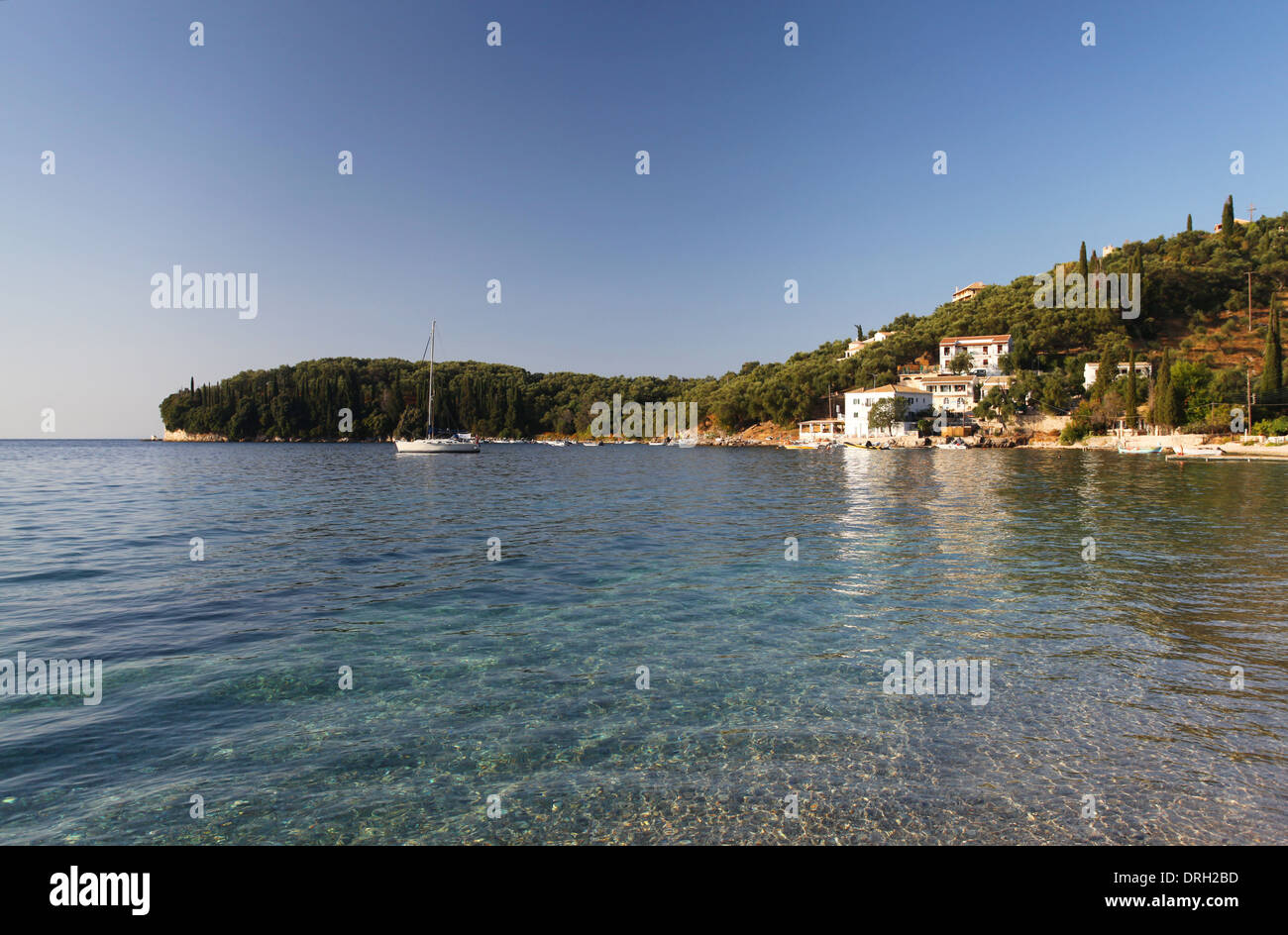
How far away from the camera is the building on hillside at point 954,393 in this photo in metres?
121

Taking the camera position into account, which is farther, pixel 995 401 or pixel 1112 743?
pixel 995 401

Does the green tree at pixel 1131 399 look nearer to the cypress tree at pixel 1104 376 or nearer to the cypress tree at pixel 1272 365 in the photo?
the cypress tree at pixel 1104 376

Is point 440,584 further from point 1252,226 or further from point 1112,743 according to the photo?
point 1252,226

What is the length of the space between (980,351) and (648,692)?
469ft

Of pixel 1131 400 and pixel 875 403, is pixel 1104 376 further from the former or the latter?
pixel 875 403

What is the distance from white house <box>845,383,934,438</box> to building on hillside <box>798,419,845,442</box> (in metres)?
3.48

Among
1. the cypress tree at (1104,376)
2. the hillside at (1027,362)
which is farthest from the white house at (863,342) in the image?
the cypress tree at (1104,376)

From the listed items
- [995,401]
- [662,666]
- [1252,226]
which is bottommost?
[662,666]

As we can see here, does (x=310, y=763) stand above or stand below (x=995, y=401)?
below

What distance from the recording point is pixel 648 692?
337 inches

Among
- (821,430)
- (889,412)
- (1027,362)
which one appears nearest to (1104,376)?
(1027,362)
